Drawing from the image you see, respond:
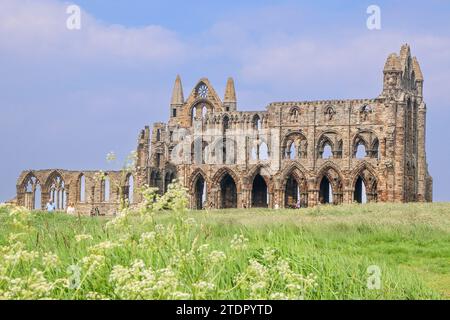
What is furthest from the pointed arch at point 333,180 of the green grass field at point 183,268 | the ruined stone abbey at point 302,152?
the green grass field at point 183,268

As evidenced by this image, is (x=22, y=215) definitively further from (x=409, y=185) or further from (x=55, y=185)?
(x=55, y=185)

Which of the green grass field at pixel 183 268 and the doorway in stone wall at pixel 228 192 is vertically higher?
the doorway in stone wall at pixel 228 192


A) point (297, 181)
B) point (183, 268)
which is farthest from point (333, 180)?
point (183, 268)

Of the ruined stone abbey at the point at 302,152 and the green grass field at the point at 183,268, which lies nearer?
the green grass field at the point at 183,268

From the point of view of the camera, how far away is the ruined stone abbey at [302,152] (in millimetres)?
60812

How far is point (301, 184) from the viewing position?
63.2 m

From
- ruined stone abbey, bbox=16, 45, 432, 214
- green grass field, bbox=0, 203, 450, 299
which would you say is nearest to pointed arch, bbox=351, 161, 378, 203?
ruined stone abbey, bbox=16, 45, 432, 214

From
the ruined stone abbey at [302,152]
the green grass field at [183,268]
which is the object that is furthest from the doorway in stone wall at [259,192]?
the green grass field at [183,268]

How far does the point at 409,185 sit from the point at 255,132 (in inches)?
473

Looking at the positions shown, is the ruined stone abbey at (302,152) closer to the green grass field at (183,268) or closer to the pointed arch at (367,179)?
the pointed arch at (367,179)

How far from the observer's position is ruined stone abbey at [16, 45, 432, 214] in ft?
200

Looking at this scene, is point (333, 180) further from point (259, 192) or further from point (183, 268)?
point (183, 268)

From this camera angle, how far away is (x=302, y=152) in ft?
212

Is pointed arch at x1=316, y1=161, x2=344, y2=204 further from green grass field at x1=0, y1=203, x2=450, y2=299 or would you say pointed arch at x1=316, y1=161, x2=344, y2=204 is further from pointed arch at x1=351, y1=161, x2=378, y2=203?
green grass field at x1=0, y1=203, x2=450, y2=299
